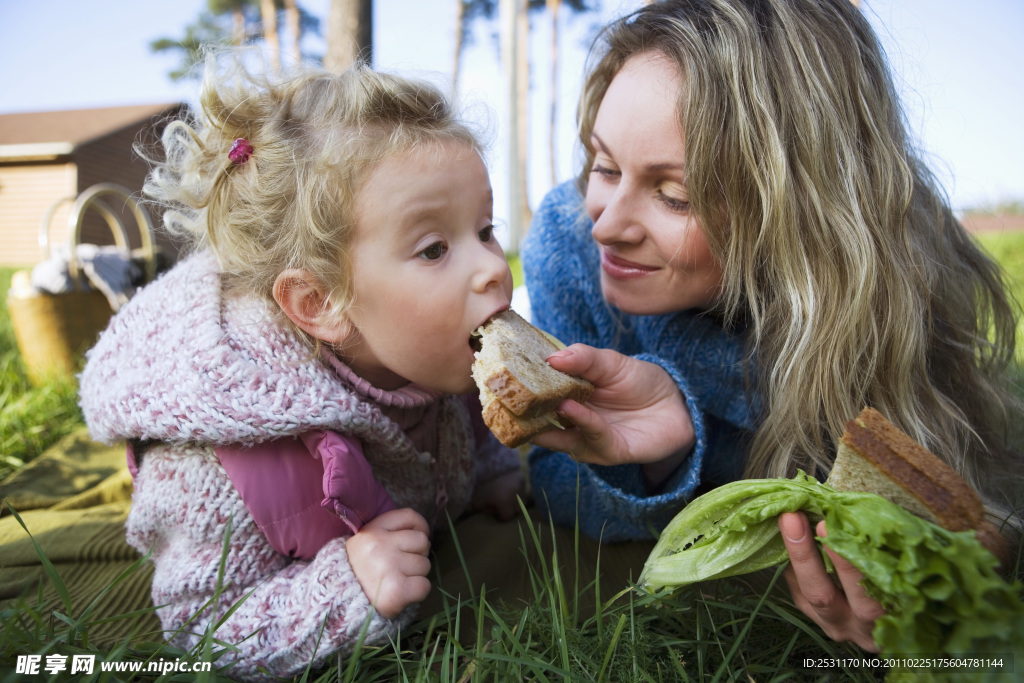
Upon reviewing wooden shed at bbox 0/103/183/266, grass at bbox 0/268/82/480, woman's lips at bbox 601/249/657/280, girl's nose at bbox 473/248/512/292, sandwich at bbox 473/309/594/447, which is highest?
girl's nose at bbox 473/248/512/292

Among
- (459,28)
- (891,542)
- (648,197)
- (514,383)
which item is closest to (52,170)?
(459,28)

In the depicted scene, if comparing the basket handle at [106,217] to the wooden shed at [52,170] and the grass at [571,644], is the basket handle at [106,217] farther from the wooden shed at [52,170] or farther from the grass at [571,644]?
the wooden shed at [52,170]

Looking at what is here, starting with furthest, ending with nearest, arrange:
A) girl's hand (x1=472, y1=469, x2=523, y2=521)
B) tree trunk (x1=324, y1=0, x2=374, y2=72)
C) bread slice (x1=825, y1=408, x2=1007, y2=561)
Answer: tree trunk (x1=324, y1=0, x2=374, y2=72) → girl's hand (x1=472, y1=469, x2=523, y2=521) → bread slice (x1=825, y1=408, x2=1007, y2=561)

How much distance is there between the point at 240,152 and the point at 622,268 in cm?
130

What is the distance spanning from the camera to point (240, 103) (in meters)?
2.04

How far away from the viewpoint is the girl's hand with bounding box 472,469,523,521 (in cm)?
263

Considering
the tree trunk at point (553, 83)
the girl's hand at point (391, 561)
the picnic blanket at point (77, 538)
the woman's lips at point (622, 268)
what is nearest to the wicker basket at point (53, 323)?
the picnic blanket at point (77, 538)

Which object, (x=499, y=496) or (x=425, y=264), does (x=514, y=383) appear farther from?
(x=499, y=496)

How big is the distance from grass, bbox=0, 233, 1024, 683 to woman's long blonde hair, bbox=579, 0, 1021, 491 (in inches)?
22.4

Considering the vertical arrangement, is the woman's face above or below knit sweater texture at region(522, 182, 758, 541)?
above

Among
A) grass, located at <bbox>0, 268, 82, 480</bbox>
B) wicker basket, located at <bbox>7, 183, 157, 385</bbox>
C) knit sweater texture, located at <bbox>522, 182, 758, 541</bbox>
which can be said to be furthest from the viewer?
wicker basket, located at <bbox>7, 183, 157, 385</bbox>

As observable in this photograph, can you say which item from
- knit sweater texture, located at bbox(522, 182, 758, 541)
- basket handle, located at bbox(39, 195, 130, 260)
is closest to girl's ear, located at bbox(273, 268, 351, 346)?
knit sweater texture, located at bbox(522, 182, 758, 541)

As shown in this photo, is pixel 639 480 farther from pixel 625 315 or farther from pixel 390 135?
pixel 390 135

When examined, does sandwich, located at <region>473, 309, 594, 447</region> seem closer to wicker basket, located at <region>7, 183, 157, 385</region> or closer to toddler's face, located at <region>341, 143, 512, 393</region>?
toddler's face, located at <region>341, 143, 512, 393</region>
